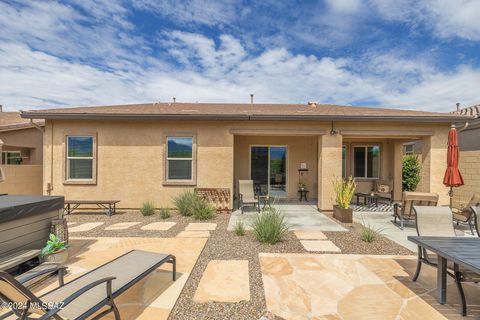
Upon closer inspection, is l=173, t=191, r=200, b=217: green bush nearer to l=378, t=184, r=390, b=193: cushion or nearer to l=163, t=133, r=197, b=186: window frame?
l=163, t=133, r=197, b=186: window frame

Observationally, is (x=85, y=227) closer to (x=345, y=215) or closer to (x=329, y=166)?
(x=345, y=215)

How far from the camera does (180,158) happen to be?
8.77m

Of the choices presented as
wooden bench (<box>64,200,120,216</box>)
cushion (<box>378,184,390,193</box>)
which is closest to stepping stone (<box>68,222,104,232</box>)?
wooden bench (<box>64,200,120,216</box>)

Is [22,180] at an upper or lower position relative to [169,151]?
lower

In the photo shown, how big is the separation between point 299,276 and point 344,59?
13.3 metres

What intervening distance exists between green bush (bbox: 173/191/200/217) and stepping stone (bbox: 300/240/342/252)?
406cm

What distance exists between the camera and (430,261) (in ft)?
11.1

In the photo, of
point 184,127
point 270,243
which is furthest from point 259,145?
point 270,243

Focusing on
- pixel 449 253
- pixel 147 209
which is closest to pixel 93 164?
pixel 147 209

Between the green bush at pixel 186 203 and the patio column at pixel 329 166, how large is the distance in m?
4.75

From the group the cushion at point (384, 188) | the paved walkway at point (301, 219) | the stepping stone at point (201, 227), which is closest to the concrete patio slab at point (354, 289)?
the paved walkway at point (301, 219)

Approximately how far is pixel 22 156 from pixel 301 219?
15.2m

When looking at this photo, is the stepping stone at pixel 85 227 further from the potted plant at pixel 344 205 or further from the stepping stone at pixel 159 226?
the potted plant at pixel 344 205

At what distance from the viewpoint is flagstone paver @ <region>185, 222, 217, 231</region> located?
20.9 feet
